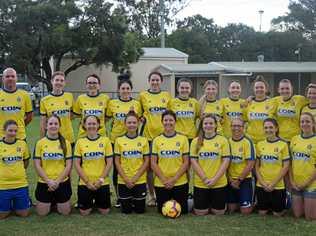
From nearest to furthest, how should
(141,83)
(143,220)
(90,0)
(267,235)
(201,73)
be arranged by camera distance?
(267,235), (143,220), (90,0), (201,73), (141,83)

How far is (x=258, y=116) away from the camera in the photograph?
6.78 metres

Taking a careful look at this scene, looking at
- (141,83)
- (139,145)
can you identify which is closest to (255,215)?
(139,145)

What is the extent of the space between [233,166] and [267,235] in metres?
1.31

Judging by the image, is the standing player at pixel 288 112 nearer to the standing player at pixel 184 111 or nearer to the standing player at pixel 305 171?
the standing player at pixel 305 171

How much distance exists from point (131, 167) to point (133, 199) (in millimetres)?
407

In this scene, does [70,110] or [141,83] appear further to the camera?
[141,83]

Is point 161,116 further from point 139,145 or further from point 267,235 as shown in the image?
point 267,235

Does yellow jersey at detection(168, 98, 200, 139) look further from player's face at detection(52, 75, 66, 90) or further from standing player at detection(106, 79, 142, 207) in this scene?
player's face at detection(52, 75, 66, 90)

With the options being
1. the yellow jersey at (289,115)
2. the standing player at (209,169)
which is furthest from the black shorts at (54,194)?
the yellow jersey at (289,115)

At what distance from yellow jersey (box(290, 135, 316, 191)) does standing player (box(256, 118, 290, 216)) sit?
11 centimetres

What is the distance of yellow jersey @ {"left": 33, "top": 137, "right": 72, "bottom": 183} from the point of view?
21.0ft

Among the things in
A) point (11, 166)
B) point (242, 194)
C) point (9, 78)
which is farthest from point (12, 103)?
point (242, 194)

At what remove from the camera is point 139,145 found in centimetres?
653

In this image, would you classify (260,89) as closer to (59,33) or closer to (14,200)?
(14,200)
